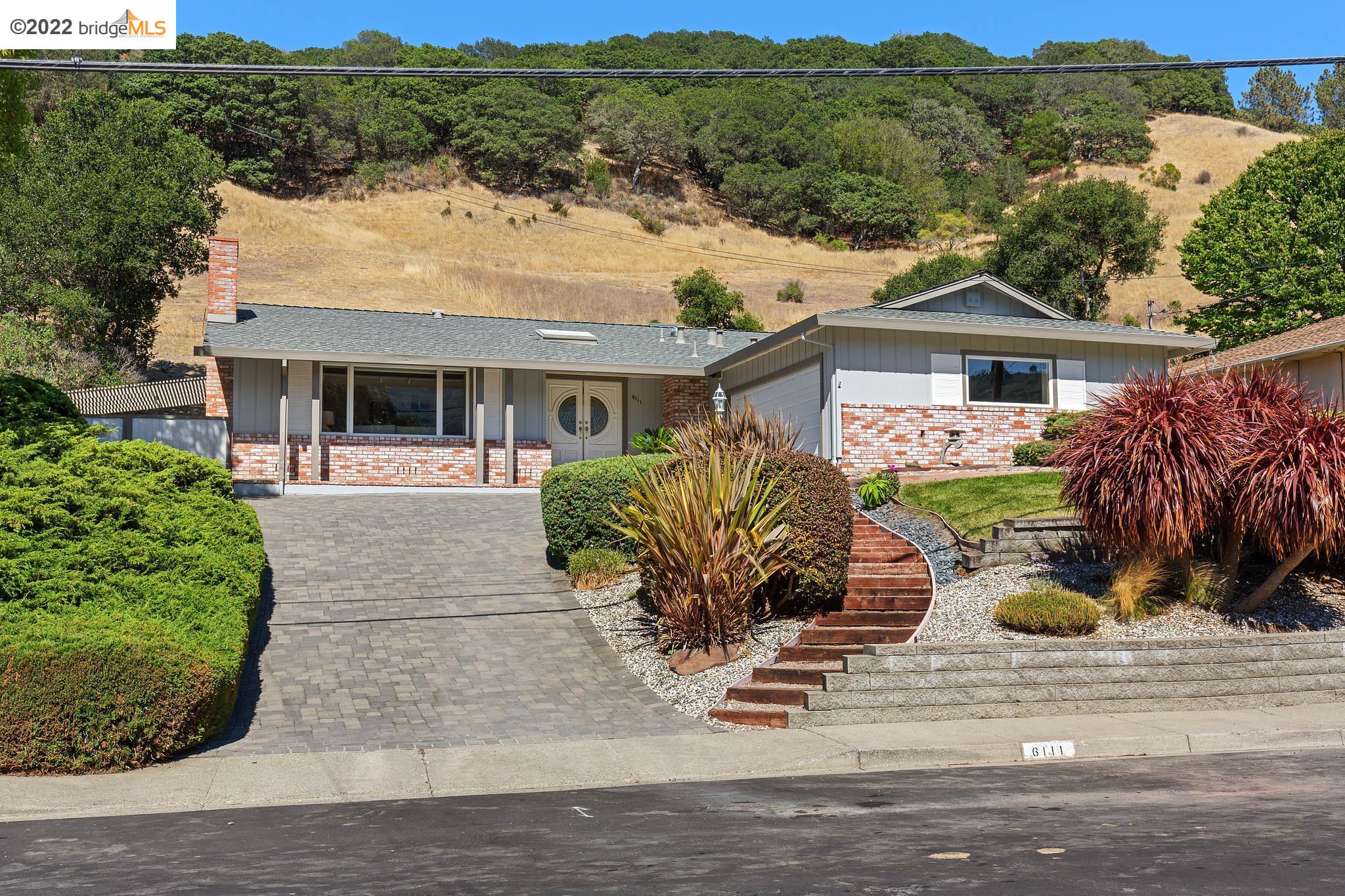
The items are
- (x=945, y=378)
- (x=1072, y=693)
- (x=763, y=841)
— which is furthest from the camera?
(x=945, y=378)

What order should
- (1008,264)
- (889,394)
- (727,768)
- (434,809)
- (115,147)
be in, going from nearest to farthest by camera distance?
(434,809) < (727,768) < (889,394) < (115,147) < (1008,264)

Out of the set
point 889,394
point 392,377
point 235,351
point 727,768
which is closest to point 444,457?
point 392,377

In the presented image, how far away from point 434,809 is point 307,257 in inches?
2310

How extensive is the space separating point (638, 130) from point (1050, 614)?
70626 millimetres

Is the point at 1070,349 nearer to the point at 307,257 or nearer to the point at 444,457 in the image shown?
the point at 444,457

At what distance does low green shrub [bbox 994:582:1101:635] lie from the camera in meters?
11.5

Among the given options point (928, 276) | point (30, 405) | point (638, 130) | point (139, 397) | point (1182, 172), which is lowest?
point (30, 405)

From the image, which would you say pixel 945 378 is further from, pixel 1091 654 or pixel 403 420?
pixel 403 420

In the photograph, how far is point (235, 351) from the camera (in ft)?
71.3

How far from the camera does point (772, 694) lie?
10.6 metres

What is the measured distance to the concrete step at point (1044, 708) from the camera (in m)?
10.1

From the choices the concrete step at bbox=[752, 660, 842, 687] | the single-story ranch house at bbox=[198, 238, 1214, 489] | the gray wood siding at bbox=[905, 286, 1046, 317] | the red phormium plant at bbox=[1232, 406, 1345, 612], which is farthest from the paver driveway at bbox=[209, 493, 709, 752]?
the gray wood siding at bbox=[905, 286, 1046, 317]

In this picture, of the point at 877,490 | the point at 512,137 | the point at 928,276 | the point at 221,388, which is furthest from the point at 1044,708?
the point at 512,137

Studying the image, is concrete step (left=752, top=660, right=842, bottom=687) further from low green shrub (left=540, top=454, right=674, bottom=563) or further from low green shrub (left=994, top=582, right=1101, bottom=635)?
low green shrub (left=540, top=454, right=674, bottom=563)
